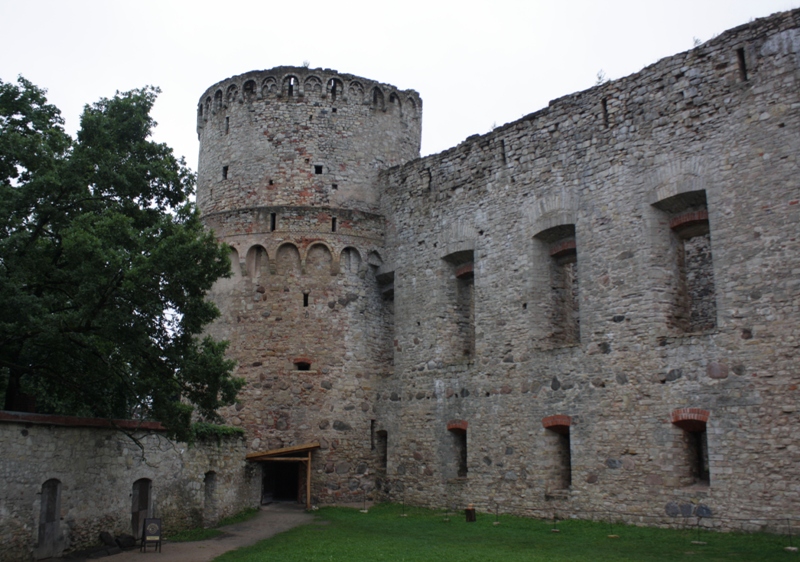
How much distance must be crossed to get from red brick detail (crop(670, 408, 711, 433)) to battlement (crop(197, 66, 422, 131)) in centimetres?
1205

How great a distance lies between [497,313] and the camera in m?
16.8

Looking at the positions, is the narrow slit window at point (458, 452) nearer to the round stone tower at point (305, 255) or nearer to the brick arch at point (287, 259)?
the round stone tower at point (305, 255)

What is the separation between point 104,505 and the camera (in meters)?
13.6

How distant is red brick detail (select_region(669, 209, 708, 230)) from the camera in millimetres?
13953

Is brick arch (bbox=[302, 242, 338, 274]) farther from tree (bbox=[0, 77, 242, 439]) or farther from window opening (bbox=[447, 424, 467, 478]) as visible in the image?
tree (bbox=[0, 77, 242, 439])

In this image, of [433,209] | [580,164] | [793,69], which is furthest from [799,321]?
[433,209]

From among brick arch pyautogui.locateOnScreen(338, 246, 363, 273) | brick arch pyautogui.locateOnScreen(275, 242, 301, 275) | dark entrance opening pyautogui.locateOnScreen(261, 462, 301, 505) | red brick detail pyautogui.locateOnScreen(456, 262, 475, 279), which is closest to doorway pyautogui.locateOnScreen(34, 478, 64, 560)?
dark entrance opening pyautogui.locateOnScreen(261, 462, 301, 505)

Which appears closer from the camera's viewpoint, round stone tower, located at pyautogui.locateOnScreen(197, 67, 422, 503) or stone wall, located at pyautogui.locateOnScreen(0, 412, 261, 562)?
stone wall, located at pyautogui.locateOnScreen(0, 412, 261, 562)

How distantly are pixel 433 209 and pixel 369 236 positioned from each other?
2121 millimetres

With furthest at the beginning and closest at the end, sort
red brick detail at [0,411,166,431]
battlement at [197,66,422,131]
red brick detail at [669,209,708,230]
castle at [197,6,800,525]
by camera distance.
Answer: battlement at [197,66,422,131] < red brick detail at [669,209,708,230] < castle at [197,6,800,525] < red brick detail at [0,411,166,431]

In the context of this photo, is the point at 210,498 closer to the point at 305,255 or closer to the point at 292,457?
the point at 292,457

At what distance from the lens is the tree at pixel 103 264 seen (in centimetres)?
1185

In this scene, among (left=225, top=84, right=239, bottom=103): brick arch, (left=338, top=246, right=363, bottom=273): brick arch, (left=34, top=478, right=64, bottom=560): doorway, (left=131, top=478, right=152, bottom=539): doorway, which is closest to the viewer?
(left=34, top=478, right=64, bottom=560): doorway

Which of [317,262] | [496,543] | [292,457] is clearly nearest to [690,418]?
[496,543]
